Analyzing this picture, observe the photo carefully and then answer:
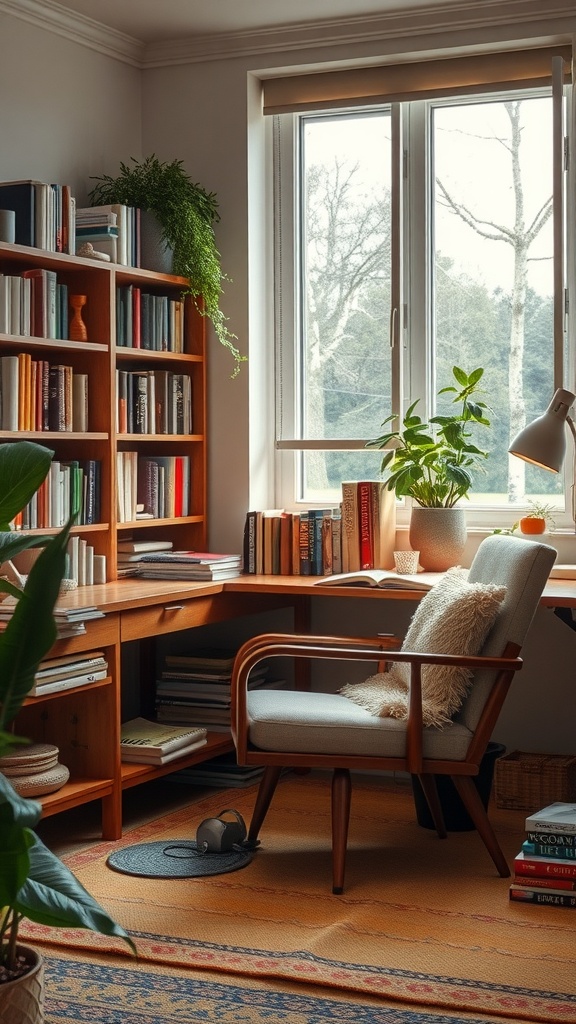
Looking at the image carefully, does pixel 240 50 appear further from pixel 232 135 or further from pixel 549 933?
pixel 549 933

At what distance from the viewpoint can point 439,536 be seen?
4.24 m

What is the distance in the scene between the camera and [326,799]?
4.19 metres

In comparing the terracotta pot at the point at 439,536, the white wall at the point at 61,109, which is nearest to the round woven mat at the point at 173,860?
the terracotta pot at the point at 439,536

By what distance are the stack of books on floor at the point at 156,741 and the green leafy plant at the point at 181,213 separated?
1.37m

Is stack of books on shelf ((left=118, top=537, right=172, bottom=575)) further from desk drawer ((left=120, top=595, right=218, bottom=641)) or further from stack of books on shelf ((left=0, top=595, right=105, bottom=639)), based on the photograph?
stack of books on shelf ((left=0, top=595, right=105, bottom=639))

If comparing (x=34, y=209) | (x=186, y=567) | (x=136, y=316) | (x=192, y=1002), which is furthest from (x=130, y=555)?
(x=192, y=1002)

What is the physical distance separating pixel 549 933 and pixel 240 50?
10.7 feet

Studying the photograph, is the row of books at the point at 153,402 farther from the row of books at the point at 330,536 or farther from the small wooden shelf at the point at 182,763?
the small wooden shelf at the point at 182,763

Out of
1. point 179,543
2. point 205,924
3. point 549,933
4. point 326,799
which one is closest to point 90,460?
point 179,543

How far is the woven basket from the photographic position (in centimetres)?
402

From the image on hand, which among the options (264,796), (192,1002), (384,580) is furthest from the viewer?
(384,580)

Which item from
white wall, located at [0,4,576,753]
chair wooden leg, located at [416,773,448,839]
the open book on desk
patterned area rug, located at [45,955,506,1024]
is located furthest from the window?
patterned area rug, located at [45,955,506,1024]

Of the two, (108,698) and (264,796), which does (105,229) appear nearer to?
(108,698)

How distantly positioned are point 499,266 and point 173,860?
2.35 m
